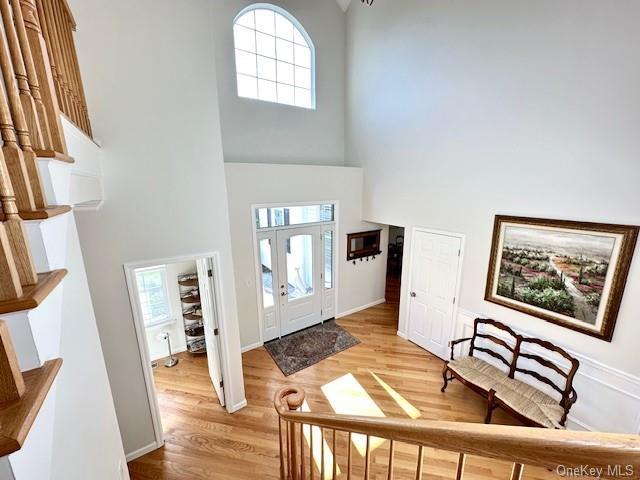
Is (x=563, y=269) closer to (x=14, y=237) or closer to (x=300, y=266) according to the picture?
(x=300, y=266)

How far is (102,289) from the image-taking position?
7.47 ft

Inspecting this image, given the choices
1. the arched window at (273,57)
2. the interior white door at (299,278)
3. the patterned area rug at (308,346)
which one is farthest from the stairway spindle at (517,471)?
the arched window at (273,57)

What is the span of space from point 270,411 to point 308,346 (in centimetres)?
132

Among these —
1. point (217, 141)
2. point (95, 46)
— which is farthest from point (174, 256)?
point (95, 46)

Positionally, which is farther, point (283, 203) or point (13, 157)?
point (283, 203)

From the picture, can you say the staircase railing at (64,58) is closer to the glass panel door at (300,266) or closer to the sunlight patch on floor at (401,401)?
the glass panel door at (300,266)

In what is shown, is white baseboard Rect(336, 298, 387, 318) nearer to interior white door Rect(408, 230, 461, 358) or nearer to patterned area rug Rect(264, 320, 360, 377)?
patterned area rug Rect(264, 320, 360, 377)

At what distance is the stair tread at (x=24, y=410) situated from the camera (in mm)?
479

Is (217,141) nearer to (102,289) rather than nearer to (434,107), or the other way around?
(102,289)

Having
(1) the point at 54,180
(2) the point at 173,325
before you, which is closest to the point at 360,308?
(2) the point at 173,325

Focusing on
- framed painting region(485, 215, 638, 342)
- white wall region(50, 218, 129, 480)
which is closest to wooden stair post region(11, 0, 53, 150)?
white wall region(50, 218, 129, 480)

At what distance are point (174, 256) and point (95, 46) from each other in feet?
5.62

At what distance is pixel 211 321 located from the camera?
3.01 meters

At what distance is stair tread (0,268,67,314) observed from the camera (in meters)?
0.57
